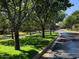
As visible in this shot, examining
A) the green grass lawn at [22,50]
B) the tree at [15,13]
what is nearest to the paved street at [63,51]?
the green grass lawn at [22,50]

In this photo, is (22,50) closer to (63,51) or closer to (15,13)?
(15,13)

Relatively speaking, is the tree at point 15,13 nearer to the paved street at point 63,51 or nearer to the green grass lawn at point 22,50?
the green grass lawn at point 22,50

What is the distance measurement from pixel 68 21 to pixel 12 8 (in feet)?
Answer: 342

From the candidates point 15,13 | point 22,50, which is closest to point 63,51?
point 22,50

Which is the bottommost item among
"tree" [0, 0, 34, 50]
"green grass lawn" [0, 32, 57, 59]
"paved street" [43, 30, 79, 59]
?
"paved street" [43, 30, 79, 59]

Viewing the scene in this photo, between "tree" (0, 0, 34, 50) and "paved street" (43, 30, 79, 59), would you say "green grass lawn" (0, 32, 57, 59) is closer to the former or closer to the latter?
"paved street" (43, 30, 79, 59)

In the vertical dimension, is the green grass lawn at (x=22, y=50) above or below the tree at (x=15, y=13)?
below

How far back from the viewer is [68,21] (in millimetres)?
122438

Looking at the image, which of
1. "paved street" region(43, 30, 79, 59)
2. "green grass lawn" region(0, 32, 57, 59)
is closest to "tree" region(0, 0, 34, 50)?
"green grass lawn" region(0, 32, 57, 59)

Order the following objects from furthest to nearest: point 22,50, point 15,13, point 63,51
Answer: point 63,51
point 15,13
point 22,50

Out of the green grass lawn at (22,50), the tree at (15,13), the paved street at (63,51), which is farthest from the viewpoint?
the tree at (15,13)

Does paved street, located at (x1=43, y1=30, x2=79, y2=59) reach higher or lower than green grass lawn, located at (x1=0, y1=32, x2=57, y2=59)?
lower

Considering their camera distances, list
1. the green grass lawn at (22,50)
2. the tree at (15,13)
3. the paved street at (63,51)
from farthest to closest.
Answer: the tree at (15,13) < the paved street at (63,51) < the green grass lawn at (22,50)

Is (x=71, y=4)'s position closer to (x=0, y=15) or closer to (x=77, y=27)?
(x=0, y=15)
